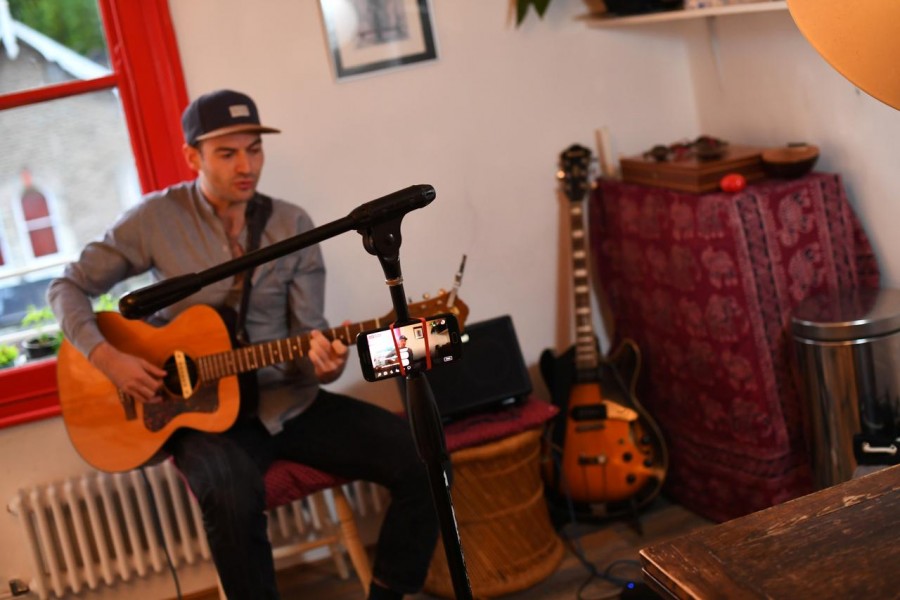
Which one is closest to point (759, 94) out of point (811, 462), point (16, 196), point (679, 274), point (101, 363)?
point (679, 274)

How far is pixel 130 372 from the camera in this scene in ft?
7.92

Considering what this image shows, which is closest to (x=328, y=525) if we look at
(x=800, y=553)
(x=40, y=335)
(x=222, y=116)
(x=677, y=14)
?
(x=40, y=335)

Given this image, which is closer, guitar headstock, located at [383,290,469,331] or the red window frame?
guitar headstock, located at [383,290,469,331]

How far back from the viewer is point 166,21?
2793 millimetres

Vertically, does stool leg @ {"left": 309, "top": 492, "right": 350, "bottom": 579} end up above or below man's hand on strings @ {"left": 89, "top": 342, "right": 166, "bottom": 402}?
below

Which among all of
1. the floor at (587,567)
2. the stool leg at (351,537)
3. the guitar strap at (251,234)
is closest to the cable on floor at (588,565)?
the floor at (587,567)

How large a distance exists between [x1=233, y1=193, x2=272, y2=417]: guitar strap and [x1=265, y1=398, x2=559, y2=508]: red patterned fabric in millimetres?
174

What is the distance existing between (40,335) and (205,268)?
0.68m

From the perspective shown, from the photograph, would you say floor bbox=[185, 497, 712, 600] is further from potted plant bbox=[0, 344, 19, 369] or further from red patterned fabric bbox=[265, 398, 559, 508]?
potted plant bbox=[0, 344, 19, 369]

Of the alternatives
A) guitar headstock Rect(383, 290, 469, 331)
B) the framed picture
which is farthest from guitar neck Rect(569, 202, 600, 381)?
guitar headstock Rect(383, 290, 469, 331)

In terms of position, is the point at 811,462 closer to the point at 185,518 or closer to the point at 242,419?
the point at 242,419

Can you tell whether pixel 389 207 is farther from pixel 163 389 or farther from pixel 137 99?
pixel 137 99

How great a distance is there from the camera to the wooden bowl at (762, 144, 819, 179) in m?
2.65

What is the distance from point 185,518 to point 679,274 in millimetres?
1508
